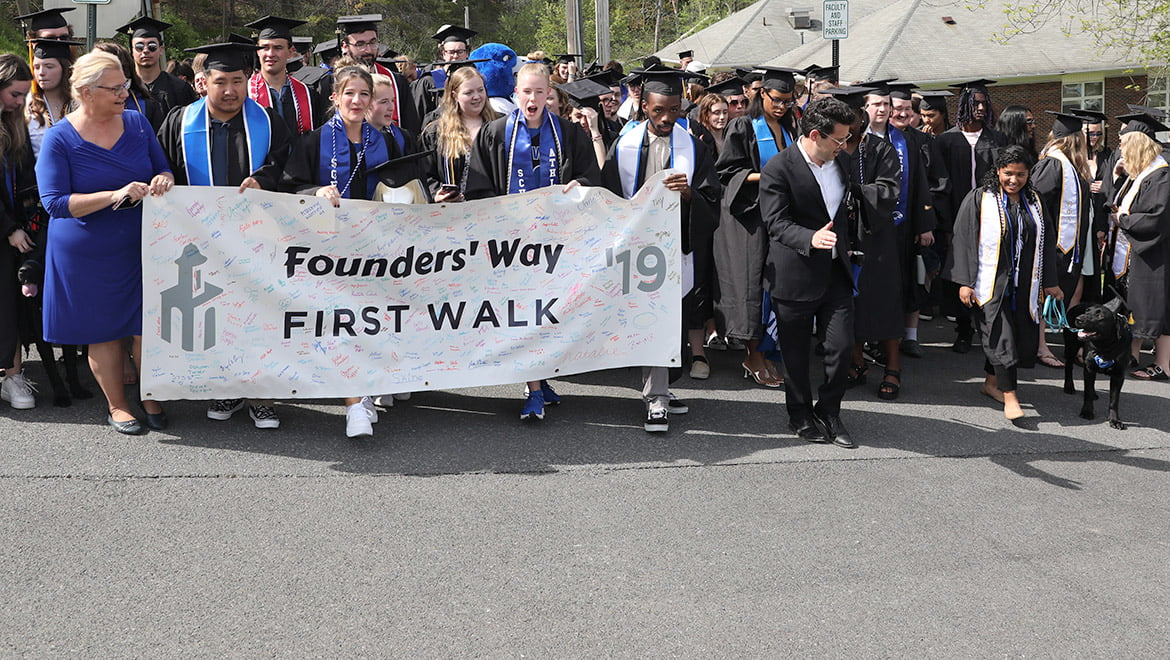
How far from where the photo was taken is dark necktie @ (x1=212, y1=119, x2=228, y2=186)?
6.59 metres

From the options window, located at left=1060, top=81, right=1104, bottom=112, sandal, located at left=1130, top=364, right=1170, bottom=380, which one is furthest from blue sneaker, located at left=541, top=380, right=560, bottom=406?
window, located at left=1060, top=81, right=1104, bottom=112

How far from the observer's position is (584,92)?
9289mm

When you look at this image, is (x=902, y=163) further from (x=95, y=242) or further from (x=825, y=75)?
(x=95, y=242)

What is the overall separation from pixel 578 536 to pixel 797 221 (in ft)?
8.48

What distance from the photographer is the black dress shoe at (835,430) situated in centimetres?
665

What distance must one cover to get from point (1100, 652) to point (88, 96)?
18.0 ft

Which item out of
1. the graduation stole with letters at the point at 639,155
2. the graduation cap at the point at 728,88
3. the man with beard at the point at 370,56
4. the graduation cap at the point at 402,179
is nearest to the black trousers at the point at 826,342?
the graduation stole with letters at the point at 639,155

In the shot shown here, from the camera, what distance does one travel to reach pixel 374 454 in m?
6.23

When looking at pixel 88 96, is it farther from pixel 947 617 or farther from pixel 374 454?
pixel 947 617

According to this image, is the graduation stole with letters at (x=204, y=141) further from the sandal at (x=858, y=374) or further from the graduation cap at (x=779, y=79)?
the sandal at (x=858, y=374)

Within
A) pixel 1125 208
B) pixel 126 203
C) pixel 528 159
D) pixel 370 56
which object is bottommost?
pixel 1125 208

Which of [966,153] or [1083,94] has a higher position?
[1083,94]

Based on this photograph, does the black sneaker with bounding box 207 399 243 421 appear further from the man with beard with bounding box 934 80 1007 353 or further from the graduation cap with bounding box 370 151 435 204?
the man with beard with bounding box 934 80 1007 353

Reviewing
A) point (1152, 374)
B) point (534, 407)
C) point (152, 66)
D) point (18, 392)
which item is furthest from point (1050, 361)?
point (18, 392)
